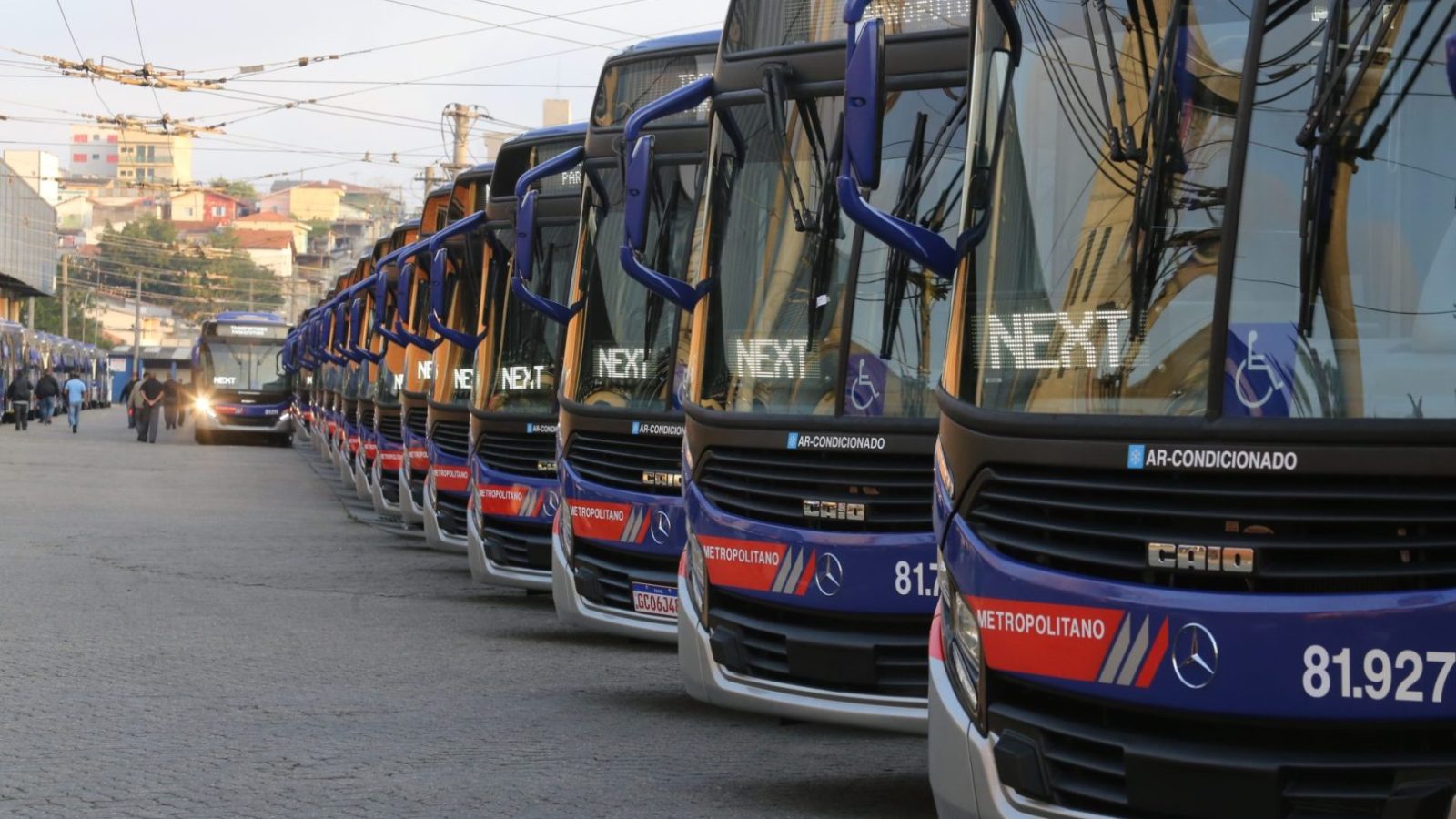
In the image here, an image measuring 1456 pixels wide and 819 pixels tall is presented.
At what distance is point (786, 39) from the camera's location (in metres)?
8.89

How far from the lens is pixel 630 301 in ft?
39.3

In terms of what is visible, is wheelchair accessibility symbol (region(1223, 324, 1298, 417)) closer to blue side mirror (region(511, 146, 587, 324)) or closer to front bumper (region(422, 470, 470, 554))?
blue side mirror (region(511, 146, 587, 324))

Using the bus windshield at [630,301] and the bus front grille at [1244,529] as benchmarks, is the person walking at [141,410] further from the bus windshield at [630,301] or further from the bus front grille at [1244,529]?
the bus front grille at [1244,529]

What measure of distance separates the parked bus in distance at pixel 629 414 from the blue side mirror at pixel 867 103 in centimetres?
415

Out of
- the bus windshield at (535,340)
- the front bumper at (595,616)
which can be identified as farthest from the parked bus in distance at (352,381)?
the front bumper at (595,616)

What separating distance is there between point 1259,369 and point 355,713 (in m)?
5.63

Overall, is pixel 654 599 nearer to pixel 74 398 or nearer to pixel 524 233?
pixel 524 233

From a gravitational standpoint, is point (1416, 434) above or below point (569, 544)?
above

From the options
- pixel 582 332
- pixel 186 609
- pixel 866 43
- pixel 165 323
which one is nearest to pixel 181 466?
pixel 186 609

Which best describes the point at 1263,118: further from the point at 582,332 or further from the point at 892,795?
the point at 582,332

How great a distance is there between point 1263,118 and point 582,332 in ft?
23.4

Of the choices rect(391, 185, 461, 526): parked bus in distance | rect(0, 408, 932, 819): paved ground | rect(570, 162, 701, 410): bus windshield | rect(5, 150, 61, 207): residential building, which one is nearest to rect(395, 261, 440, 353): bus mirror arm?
rect(391, 185, 461, 526): parked bus in distance

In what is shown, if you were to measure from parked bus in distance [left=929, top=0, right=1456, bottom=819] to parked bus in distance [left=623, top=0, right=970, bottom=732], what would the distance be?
1905 millimetres

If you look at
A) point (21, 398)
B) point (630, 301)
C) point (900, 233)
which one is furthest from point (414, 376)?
point (21, 398)
